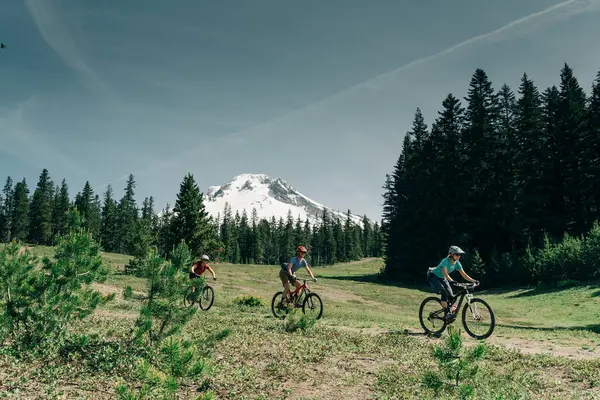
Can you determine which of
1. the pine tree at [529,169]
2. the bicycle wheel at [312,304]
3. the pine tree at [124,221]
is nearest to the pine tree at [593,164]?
the pine tree at [529,169]

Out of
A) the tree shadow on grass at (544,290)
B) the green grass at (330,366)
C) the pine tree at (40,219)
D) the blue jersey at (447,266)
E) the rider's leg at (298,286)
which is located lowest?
the tree shadow on grass at (544,290)

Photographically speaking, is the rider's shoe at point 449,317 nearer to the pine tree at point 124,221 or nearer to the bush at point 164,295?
the bush at point 164,295

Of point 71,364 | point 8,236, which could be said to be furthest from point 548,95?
point 8,236

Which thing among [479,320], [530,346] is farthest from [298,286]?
[530,346]

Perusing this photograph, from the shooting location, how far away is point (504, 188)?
168ft

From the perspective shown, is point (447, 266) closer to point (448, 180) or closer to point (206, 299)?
point (206, 299)

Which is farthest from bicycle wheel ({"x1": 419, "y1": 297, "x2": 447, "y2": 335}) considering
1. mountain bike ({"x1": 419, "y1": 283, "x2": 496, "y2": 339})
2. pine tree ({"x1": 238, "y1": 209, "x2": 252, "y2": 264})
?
pine tree ({"x1": 238, "y1": 209, "x2": 252, "y2": 264})

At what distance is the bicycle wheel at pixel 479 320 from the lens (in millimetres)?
11945

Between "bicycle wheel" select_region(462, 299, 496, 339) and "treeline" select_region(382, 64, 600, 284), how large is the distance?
94.5 feet

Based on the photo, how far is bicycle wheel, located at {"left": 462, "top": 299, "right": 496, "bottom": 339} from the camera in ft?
39.2

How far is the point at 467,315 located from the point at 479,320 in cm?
35

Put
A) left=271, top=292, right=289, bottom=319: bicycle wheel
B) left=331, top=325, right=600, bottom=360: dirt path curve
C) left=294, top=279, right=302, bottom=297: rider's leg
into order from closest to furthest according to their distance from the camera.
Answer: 1. left=331, top=325, right=600, bottom=360: dirt path curve
2. left=294, top=279, right=302, bottom=297: rider's leg
3. left=271, top=292, right=289, bottom=319: bicycle wheel

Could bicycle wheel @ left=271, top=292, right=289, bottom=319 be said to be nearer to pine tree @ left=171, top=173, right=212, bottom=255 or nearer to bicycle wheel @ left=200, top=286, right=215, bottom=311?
bicycle wheel @ left=200, top=286, right=215, bottom=311

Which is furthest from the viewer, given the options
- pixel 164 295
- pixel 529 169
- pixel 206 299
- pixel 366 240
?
pixel 366 240
